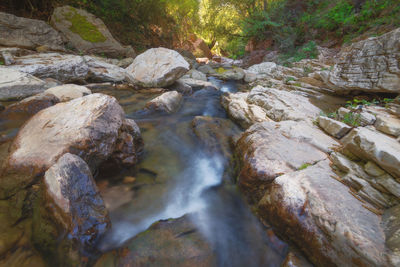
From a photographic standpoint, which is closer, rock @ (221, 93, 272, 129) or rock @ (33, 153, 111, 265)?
rock @ (33, 153, 111, 265)

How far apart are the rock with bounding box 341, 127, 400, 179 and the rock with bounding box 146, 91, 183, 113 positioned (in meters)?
4.17

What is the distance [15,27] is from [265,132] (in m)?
9.38

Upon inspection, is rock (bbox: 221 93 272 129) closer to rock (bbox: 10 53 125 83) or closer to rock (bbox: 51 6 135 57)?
rock (bbox: 10 53 125 83)

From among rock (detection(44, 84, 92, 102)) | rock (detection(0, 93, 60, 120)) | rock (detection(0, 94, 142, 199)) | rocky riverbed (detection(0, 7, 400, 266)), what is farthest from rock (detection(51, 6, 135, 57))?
rock (detection(0, 94, 142, 199))

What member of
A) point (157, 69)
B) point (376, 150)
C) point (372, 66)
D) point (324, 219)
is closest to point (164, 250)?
point (324, 219)

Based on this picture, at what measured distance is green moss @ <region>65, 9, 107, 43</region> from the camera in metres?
8.44

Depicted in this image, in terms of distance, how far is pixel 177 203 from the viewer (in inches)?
101

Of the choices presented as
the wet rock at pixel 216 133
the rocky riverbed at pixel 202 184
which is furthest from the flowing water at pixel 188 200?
the wet rock at pixel 216 133

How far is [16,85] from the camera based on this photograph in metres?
4.12

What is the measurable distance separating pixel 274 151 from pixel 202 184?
4.24 feet

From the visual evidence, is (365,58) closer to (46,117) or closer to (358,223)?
(358,223)

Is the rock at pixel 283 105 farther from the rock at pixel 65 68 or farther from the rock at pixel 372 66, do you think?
the rock at pixel 65 68

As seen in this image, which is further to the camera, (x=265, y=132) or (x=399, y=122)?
(x=265, y=132)

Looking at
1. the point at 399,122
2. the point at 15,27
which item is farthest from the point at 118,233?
the point at 15,27
